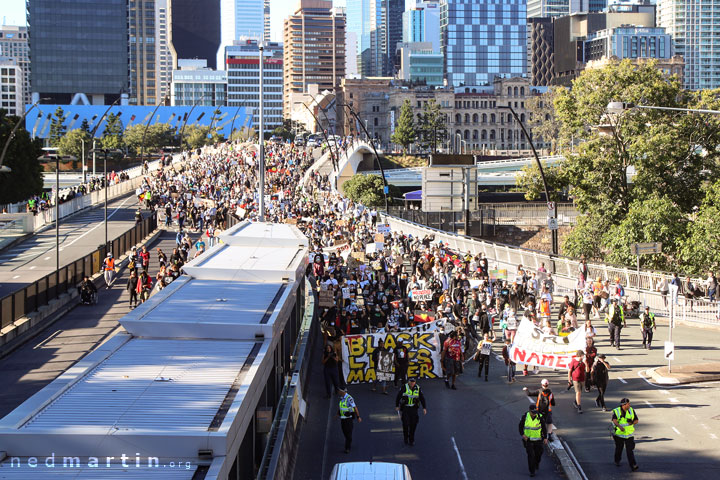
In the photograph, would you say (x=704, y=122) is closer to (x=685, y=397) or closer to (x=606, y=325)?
(x=606, y=325)

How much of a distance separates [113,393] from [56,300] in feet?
67.6

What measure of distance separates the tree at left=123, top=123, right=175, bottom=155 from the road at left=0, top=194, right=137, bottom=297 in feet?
280

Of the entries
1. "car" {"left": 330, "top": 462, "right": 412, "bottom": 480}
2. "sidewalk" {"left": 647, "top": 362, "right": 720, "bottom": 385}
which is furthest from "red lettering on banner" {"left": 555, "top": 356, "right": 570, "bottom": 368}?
"car" {"left": 330, "top": 462, "right": 412, "bottom": 480}

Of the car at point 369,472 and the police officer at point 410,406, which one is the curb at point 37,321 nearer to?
the police officer at point 410,406

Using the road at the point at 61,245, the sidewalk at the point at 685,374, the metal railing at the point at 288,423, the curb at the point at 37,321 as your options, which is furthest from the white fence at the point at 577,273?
the curb at the point at 37,321

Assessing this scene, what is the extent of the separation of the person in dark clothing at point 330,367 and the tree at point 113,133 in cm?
11656

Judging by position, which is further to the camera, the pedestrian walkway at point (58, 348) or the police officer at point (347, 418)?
the pedestrian walkway at point (58, 348)

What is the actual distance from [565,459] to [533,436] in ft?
3.12

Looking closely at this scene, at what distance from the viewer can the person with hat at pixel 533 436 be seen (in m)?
15.1

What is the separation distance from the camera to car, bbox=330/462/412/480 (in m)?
11.5

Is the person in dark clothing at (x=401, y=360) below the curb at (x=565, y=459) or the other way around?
the other way around

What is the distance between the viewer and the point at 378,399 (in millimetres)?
20078

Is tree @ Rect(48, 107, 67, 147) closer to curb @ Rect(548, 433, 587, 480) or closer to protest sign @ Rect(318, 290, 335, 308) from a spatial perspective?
protest sign @ Rect(318, 290, 335, 308)

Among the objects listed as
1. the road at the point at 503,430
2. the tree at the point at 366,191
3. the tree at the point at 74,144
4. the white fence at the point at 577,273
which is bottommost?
the road at the point at 503,430
